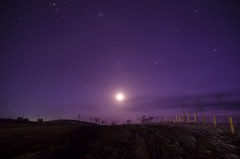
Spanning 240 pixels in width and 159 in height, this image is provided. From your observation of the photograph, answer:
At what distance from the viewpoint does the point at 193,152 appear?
22.4m

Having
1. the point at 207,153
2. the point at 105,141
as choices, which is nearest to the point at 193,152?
the point at 207,153

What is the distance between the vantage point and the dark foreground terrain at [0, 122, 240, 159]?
17875 mm

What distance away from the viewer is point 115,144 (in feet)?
70.3

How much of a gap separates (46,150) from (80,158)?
391 centimetres

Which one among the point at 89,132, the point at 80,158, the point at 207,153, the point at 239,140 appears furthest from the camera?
the point at 239,140

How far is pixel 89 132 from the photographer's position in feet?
84.0

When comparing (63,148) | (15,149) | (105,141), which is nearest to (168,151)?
(105,141)

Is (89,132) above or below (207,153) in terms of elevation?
above

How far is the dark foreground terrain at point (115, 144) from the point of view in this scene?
1788 centimetres

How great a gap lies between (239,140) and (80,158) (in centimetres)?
2706

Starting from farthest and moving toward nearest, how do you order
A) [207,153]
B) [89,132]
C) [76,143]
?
[89,132]
[207,153]
[76,143]

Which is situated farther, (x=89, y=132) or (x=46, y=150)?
(x=89, y=132)

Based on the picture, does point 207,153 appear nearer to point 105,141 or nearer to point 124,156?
point 124,156

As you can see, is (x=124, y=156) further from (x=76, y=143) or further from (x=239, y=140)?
(x=239, y=140)
